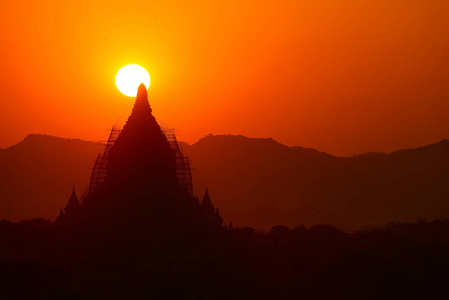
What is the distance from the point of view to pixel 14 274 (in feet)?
182

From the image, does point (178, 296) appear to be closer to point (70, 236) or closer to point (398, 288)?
point (70, 236)

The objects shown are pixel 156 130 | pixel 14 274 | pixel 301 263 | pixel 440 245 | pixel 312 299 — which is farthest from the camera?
pixel 440 245

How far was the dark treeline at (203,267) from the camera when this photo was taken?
52.3 meters

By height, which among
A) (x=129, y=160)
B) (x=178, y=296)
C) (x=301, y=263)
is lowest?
(x=178, y=296)

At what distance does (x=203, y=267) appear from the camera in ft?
183

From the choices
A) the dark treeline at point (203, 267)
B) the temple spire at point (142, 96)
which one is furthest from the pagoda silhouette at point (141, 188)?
the dark treeline at point (203, 267)

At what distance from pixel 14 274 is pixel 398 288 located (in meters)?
27.9

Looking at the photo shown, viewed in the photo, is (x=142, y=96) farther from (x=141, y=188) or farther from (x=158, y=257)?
(x=158, y=257)

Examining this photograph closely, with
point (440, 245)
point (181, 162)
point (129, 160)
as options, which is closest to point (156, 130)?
point (129, 160)

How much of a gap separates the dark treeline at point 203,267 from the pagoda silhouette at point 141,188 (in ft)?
4.16

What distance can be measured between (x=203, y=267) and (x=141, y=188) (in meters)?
8.14

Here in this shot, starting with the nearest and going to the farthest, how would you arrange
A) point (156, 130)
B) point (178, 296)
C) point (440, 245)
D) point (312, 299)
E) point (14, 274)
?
point (178, 296) → point (14, 274) → point (312, 299) → point (156, 130) → point (440, 245)

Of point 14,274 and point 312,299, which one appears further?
point 312,299

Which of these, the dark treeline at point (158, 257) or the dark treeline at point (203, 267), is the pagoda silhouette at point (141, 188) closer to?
the dark treeline at point (158, 257)
